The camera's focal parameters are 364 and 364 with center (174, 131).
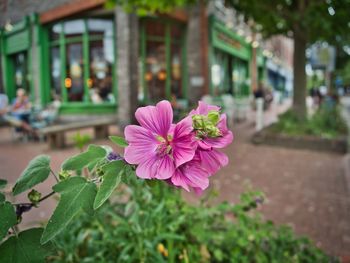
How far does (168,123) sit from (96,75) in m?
13.2

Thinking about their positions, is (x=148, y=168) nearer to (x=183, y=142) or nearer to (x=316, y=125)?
(x=183, y=142)

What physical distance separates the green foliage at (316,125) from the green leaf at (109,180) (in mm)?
9064

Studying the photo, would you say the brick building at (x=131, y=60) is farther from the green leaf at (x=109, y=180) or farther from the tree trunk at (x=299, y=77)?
the green leaf at (x=109, y=180)

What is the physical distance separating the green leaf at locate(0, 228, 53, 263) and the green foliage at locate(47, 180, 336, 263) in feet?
3.05

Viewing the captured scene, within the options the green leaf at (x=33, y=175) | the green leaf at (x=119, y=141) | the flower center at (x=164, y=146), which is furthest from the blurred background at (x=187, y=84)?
the flower center at (x=164, y=146)

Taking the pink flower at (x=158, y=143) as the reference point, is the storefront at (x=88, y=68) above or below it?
above

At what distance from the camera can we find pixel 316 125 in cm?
984

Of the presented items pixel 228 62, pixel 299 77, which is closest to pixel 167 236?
pixel 299 77

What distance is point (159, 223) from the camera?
6.79ft

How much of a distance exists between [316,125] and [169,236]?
8829 mm

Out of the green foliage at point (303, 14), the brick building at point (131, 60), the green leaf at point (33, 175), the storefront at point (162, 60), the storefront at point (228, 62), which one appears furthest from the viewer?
the storefront at point (228, 62)

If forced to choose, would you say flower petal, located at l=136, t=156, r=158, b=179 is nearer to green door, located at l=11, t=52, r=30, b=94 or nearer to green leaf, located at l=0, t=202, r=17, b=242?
green leaf, located at l=0, t=202, r=17, b=242

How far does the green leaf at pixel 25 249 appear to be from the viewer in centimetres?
84

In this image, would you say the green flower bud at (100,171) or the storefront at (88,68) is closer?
the green flower bud at (100,171)
